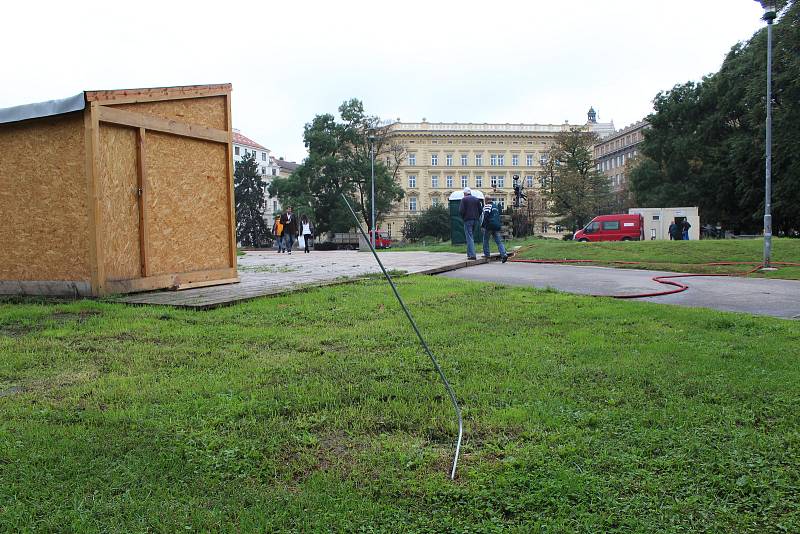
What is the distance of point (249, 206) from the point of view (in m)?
79.2

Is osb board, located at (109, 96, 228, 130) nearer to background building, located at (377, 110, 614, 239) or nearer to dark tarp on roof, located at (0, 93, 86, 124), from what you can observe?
dark tarp on roof, located at (0, 93, 86, 124)

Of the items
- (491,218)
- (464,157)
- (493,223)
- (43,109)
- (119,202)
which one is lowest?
(493,223)

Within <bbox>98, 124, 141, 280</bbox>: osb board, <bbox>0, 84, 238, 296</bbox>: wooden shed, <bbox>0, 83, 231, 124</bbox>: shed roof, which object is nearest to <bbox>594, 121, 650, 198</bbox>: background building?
<bbox>0, 84, 238, 296</bbox>: wooden shed

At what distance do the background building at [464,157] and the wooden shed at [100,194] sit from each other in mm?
97381

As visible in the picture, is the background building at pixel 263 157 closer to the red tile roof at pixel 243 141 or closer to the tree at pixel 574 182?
the red tile roof at pixel 243 141

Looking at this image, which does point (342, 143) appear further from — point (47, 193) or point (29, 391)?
point (29, 391)

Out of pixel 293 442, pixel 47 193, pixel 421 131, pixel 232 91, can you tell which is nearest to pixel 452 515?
pixel 293 442

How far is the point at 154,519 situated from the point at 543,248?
19.4m

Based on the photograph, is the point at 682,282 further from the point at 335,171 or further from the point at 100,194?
the point at 335,171

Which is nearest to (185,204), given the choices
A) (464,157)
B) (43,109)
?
(43,109)

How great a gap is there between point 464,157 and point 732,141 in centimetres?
7149

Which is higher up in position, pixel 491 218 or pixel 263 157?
pixel 263 157

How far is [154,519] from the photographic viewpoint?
2518mm

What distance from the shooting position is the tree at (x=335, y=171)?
64.9m
